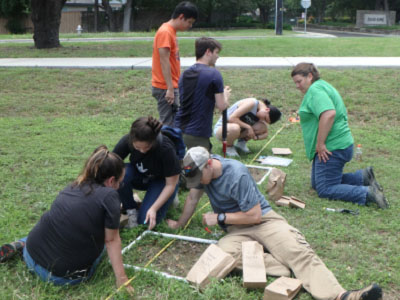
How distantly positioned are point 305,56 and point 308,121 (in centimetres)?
719

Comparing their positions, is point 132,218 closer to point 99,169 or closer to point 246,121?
point 99,169

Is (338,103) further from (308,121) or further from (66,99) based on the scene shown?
(66,99)

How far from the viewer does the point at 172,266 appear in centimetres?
334

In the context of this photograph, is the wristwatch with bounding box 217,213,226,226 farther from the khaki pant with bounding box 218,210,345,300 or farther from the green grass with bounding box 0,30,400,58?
the green grass with bounding box 0,30,400,58

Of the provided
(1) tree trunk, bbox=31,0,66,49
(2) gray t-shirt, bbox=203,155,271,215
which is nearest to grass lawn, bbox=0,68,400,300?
(2) gray t-shirt, bbox=203,155,271,215

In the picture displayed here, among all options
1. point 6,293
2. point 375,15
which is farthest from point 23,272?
point 375,15

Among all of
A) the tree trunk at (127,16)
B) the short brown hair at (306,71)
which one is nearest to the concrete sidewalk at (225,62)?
the short brown hair at (306,71)

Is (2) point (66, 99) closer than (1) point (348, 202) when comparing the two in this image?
No

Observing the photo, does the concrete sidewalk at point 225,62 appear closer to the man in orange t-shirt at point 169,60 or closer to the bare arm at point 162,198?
the man in orange t-shirt at point 169,60

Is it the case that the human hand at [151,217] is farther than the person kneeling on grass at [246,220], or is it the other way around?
the human hand at [151,217]

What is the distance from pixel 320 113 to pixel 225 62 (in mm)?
6336

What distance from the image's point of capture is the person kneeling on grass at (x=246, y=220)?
3.04m

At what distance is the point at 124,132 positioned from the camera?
7309mm

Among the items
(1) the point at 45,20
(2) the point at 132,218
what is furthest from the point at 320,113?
(1) the point at 45,20
